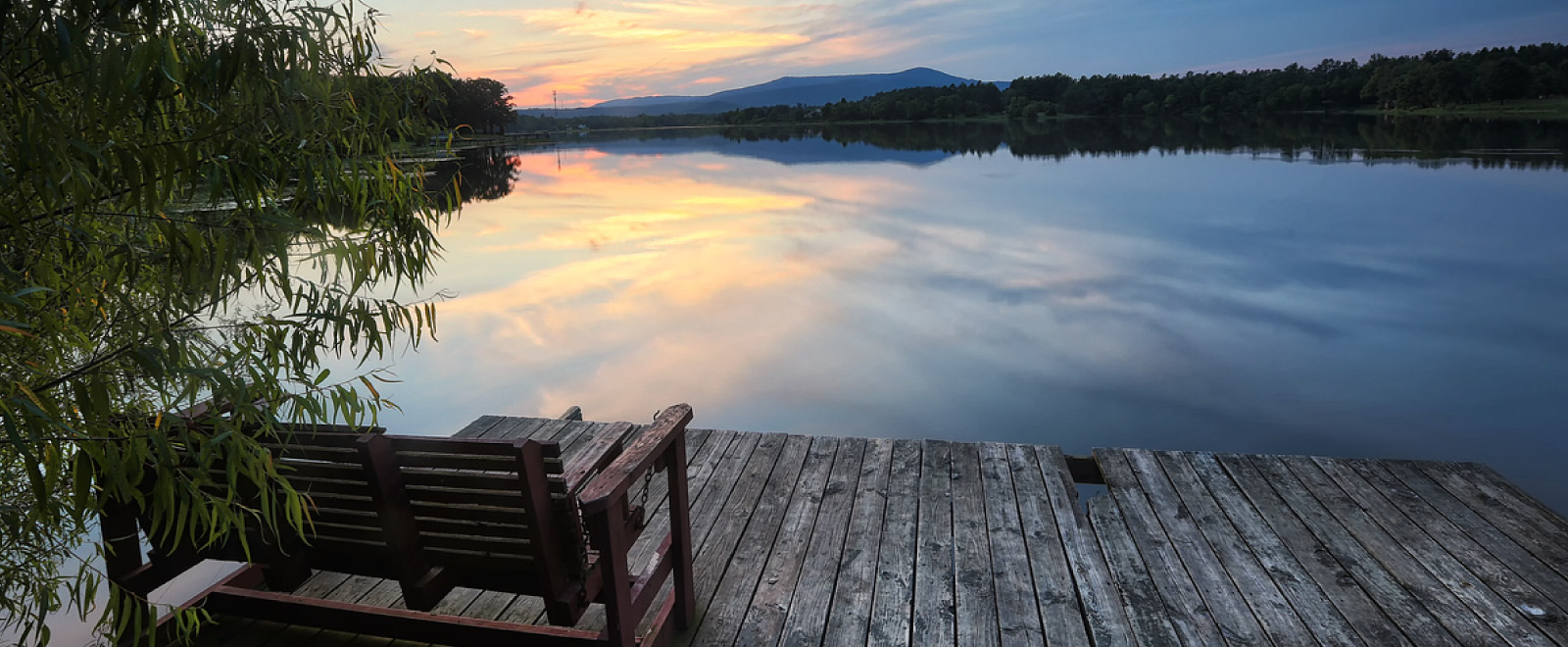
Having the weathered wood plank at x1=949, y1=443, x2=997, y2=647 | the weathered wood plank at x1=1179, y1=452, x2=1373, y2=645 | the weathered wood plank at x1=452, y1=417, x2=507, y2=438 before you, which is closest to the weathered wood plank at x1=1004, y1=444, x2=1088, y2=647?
the weathered wood plank at x1=949, y1=443, x2=997, y2=647

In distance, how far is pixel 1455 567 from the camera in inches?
121

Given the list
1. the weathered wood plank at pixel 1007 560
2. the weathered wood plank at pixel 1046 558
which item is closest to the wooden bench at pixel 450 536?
the weathered wood plank at pixel 1007 560

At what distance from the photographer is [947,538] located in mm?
3416

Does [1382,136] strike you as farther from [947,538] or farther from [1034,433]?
[947,538]

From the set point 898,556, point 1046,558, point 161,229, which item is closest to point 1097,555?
point 1046,558

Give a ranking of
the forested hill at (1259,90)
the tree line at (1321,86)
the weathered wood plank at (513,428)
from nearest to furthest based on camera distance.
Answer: the weathered wood plank at (513,428) → the tree line at (1321,86) → the forested hill at (1259,90)

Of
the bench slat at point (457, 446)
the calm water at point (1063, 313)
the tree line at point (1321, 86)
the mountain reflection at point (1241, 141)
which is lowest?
the calm water at point (1063, 313)

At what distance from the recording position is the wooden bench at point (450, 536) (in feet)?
7.16

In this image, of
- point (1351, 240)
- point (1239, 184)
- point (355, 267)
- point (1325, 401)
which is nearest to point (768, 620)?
point (355, 267)

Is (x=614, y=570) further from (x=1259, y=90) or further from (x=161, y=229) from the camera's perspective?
(x=1259, y=90)

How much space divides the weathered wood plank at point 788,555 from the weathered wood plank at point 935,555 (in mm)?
469

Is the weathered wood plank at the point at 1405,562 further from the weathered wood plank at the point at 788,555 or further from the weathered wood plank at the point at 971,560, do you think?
the weathered wood plank at the point at 788,555

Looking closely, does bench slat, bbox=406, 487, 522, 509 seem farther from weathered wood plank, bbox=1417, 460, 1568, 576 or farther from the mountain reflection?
the mountain reflection

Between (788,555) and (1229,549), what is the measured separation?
180 cm
